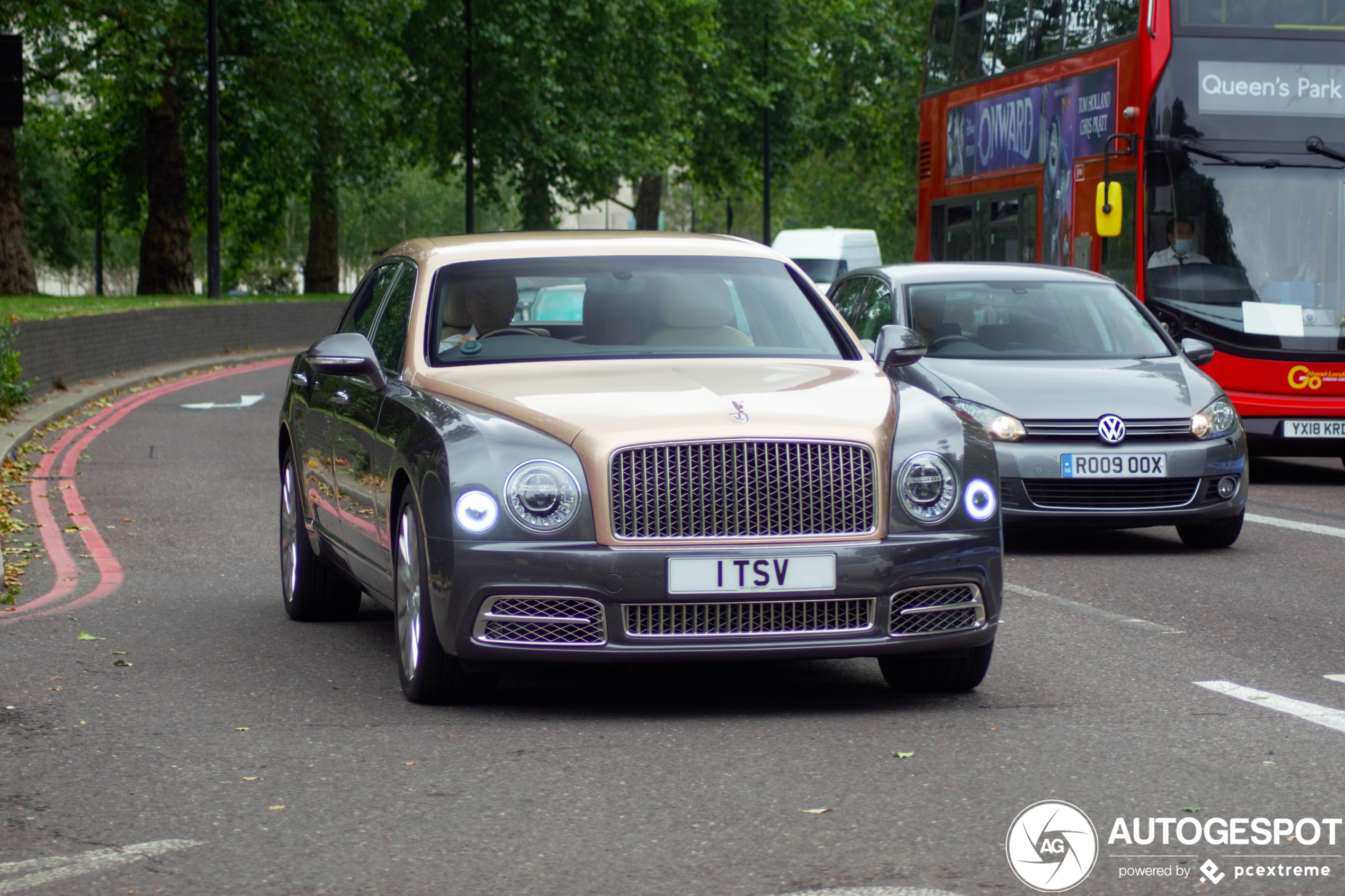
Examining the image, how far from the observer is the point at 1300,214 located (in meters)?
15.2

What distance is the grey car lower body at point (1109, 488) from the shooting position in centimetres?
1066

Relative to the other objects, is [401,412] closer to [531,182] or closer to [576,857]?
[576,857]

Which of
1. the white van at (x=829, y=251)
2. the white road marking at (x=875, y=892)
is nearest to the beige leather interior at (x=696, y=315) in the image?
the white road marking at (x=875, y=892)

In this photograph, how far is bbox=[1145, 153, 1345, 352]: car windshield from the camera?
15188 mm

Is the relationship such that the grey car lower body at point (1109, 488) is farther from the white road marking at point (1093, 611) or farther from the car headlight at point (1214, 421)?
the white road marking at point (1093, 611)

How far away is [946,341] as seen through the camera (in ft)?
39.1

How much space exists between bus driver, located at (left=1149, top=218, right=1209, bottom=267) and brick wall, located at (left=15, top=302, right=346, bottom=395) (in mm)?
10375

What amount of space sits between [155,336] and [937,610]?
77.9 ft

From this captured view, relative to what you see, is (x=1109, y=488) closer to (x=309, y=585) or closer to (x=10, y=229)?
(x=309, y=585)

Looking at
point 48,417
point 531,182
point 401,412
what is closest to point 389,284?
point 401,412

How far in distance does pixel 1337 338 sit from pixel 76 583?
9648 millimetres

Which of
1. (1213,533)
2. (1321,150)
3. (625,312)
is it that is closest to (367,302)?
(625,312)

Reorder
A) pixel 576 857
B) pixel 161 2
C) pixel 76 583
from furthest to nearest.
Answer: pixel 161 2 → pixel 76 583 → pixel 576 857

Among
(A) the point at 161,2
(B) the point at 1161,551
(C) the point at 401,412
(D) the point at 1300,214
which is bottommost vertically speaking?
(B) the point at 1161,551
